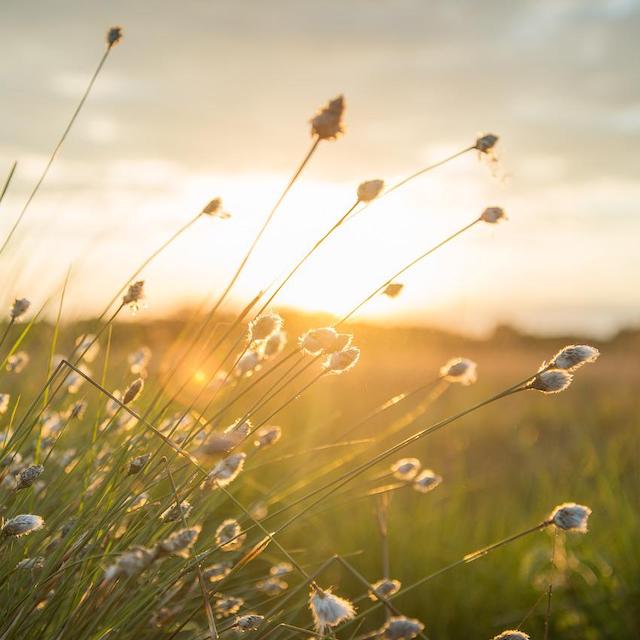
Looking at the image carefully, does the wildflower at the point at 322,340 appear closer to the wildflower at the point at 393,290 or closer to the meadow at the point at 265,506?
the meadow at the point at 265,506

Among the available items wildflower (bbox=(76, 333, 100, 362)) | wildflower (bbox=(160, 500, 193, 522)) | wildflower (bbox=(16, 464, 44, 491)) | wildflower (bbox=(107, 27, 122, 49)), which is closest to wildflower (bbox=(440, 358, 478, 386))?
wildflower (bbox=(160, 500, 193, 522))

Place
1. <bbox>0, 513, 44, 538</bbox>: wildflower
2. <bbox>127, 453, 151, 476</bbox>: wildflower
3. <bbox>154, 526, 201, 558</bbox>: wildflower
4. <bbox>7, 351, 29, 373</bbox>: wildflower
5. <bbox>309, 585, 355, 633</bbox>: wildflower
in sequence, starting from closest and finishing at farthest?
<bbox>154, 526, 201, 558</bbox>: wildflower, <bbox>309, 585, 355, 633</bbox>: wildflower, <bbox>0, 513, 44, 538</bbox>: wildflower, <bbox>127, 453, 151, 476</bbox>: wildflower, <bbox>7, 351, 29, 373</bbox>: wildflower

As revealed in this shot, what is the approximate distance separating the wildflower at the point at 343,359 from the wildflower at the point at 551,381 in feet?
1.18

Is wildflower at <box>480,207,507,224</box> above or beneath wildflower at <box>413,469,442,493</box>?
above

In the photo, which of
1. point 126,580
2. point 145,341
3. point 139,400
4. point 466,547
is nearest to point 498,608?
point 466,547

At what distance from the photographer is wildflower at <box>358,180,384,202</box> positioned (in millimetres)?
1670

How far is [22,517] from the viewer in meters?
1.53

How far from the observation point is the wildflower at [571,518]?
153cm

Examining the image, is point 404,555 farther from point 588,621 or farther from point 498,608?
point 588,621

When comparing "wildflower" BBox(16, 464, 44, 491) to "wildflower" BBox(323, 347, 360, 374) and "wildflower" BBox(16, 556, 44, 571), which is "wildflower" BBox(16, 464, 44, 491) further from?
"wildflower" BBox(323, 347, 360, 374)

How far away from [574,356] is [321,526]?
7.96 ft

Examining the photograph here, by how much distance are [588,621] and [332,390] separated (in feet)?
16.6

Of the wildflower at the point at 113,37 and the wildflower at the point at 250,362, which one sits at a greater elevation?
the wildflower at the point at 113,37

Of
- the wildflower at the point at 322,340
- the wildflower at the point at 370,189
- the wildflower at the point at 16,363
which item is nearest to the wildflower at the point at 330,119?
the wildflower at the point at 370,189
